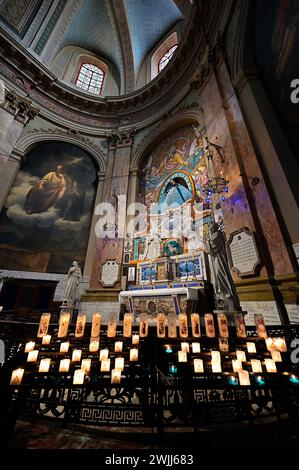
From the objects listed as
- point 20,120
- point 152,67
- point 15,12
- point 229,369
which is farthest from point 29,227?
point 152,67

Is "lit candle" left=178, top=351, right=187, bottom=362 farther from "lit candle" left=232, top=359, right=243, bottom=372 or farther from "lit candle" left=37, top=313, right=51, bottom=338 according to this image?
"lit candle" left=37, top=313, right=51, bottom=338

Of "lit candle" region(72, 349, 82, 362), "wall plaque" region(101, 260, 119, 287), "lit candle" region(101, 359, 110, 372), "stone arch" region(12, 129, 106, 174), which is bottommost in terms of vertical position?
"lit candle" region(101, 359, 110, 372)

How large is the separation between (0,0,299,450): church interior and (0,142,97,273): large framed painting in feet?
0.23

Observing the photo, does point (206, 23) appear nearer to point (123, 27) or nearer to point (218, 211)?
point (123, 27)

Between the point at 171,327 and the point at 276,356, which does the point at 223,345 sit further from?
the point at 171,327

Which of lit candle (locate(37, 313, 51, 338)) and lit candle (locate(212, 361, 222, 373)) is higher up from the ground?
lit candle (locate(37, 313, 51, 338))

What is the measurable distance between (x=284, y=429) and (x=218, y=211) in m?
4.61

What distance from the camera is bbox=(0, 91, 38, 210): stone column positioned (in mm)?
7412

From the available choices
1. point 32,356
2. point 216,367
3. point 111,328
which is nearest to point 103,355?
point 111,328

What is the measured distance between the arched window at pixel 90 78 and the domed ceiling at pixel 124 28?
1.10 meters

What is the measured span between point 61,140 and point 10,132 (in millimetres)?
2499

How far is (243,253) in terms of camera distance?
4.05 metres

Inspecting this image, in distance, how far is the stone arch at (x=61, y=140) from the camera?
28.4 feet

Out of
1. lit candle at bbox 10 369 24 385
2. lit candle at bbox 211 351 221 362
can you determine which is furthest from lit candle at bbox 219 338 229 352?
lit candle at bbox 10 369 24 385
